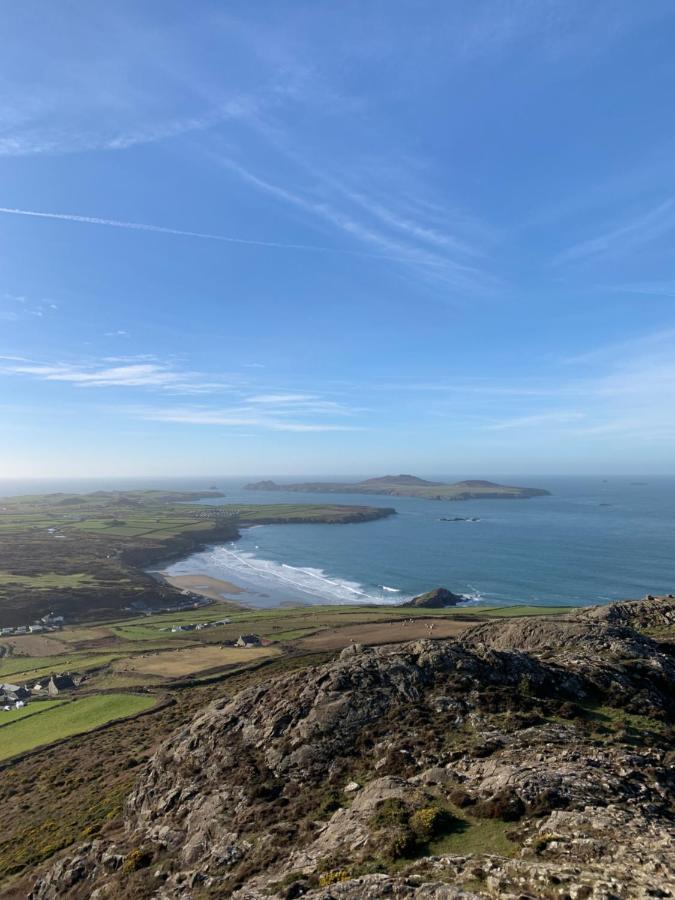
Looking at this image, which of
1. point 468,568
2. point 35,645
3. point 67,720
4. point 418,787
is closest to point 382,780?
point 418,787

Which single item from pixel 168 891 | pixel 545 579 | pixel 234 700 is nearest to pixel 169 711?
pixel 234 700

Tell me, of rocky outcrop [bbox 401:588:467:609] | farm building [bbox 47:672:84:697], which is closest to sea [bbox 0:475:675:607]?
rocky outcrop [bbox 401:588:467:609]

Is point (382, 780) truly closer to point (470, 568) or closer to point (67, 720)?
point (67, 720)

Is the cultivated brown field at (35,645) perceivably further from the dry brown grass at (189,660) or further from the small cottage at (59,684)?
the small cottage at (59,684)

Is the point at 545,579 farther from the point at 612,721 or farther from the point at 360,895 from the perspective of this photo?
the point at 360,895

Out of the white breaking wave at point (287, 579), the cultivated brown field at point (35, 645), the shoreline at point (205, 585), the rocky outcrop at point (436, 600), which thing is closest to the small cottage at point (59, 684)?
the cultivated brown field at point (35, 645)

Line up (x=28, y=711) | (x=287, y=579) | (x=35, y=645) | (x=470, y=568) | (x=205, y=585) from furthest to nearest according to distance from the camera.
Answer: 1. (x=470, y=568)
2. (x=287, y=579)
3. (x=205, y=585)
4. (x=35, y=645)
5. (x=28, y=711)
